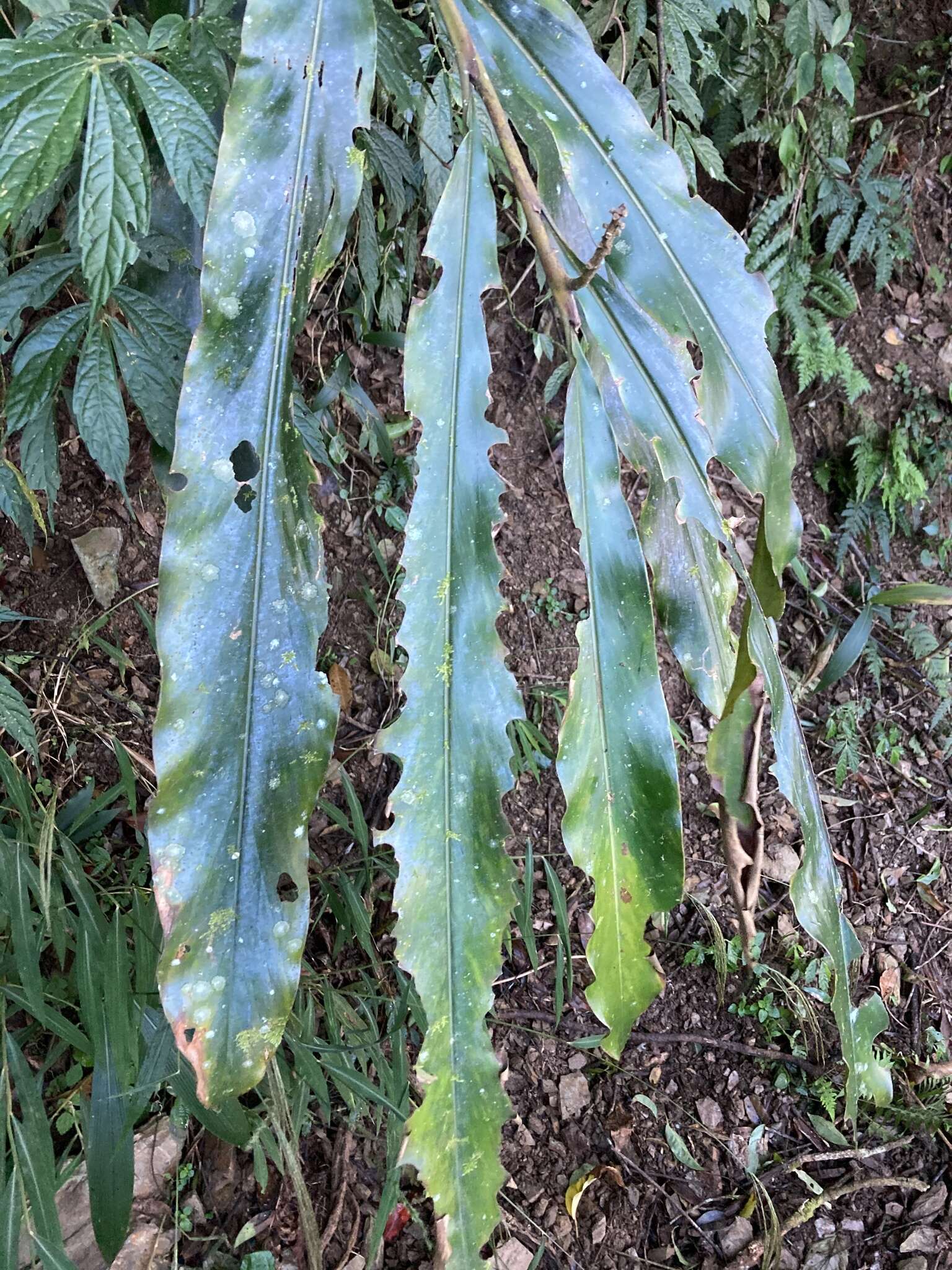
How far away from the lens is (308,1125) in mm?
985

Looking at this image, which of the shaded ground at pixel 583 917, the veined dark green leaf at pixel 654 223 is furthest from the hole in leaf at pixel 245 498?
the shaded ground at pixel 583 917

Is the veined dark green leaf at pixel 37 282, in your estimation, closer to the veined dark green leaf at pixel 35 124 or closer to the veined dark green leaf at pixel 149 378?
the veined dark green leaf at pixel 149 378

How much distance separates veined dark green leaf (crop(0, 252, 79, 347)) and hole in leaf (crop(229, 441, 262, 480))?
1.01ft

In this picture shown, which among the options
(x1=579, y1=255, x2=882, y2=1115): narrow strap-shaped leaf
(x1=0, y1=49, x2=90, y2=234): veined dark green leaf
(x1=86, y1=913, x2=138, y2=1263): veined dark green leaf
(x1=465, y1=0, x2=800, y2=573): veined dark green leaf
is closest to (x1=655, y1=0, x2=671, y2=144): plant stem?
(x1=465, y1=0, x2=800, y2=573): veined dark green leaf

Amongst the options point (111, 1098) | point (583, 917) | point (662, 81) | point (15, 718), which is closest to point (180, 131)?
point (15, 718)

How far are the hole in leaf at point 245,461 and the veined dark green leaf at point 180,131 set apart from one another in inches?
6.8

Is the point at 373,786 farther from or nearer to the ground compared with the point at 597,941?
nearer to the ground

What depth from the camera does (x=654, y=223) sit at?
0.55 m

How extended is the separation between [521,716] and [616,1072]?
0.89m

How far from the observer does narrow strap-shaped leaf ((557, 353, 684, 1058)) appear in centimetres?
52

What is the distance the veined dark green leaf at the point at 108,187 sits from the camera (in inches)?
20.2

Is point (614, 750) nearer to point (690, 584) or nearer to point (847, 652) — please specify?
point (690, 584)

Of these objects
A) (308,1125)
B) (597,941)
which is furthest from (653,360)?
(308,1125)

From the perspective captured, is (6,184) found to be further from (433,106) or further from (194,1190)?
(194,1190)
